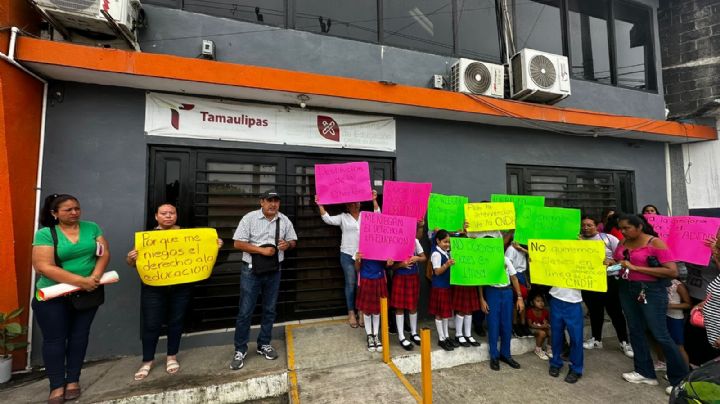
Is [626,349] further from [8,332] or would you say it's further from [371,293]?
[8,332]

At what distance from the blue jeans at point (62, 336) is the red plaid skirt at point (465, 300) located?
3875 mm

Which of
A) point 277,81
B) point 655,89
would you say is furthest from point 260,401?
point 655,89

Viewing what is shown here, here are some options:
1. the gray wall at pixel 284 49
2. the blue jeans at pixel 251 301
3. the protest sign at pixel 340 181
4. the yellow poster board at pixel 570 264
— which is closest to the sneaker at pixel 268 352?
the blue jeans at pixel 251 301

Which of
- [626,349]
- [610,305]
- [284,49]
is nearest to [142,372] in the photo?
[284,49]

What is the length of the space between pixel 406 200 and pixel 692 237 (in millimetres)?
3351

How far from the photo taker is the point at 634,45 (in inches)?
Result: 276

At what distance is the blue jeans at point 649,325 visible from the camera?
119 inches

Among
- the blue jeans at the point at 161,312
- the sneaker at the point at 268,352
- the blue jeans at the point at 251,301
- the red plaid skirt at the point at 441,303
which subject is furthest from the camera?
the red plaid skirt at the point at 441,303

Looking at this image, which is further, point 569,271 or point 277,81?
point 277,81

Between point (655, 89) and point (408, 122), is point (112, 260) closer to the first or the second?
point (408, 122)

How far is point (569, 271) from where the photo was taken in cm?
329

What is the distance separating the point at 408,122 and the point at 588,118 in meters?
3.40

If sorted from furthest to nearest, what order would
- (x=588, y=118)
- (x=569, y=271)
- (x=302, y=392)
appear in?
(x=588, y=118) < (x=569, y=271) < (x=302, y=392)

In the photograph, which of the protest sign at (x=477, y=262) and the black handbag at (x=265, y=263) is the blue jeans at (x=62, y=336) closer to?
the black handbag at (x=265, y=263)
